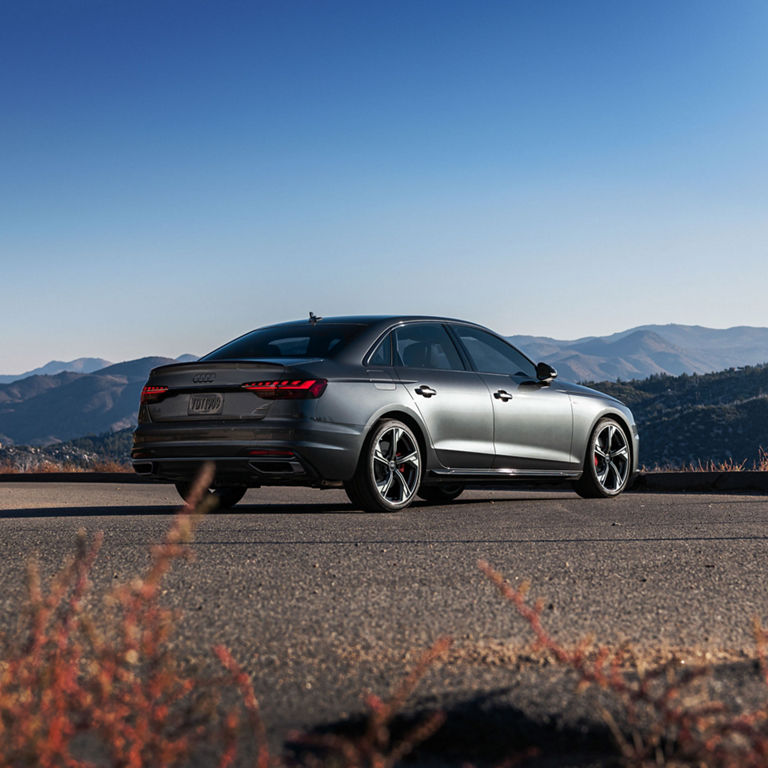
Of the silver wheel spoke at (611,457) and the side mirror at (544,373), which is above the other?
the side mirror at (544,373)

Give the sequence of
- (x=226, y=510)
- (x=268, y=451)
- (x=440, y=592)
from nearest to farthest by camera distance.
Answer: (x=440, y=592)
(x=268, y=451)
(x=226, y=510)

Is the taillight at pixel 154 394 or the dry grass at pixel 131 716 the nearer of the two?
the dry grass at pixel 131 716

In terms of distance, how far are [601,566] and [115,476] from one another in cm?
1225

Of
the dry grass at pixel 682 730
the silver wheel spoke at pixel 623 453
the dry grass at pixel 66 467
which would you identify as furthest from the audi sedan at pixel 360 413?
the dry grass at pixel 66 467

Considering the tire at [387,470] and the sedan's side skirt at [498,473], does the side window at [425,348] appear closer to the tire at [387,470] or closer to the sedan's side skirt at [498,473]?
the tire at [387,470]

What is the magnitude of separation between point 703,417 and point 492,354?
209ft

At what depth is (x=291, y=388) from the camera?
7.89 meters

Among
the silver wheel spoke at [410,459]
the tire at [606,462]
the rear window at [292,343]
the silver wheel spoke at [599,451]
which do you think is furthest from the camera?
the silver wheel spoke at [599,451]

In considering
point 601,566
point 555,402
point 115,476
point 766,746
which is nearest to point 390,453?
point 555,402

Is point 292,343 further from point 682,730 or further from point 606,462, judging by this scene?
point 682,730

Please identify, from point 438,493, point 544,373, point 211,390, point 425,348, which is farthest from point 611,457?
point 211,390

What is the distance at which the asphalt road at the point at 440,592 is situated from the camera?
113 inches

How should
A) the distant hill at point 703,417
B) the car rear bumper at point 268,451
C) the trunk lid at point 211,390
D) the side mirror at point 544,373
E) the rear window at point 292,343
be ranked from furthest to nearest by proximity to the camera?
the distant hill at point 703,417 → the side mirror at point 544,373 → the rear window at point 292,343 → the trunk lid at point 211,390 → the car rear bumper at point 268,451

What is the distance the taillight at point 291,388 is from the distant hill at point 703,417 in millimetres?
42671
